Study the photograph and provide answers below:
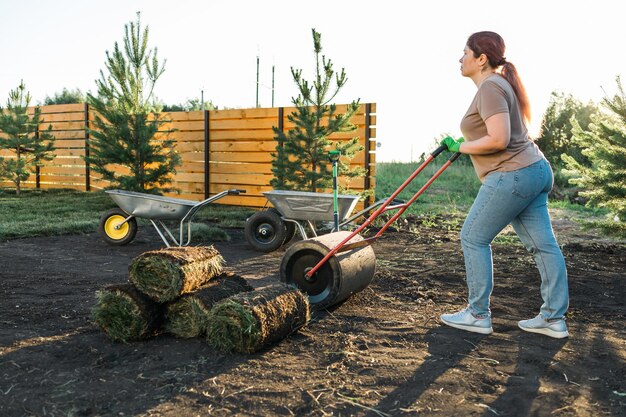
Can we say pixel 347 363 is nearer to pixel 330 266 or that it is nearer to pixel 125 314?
pixel 330 266

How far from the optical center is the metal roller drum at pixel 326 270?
140 inches

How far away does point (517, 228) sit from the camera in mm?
3115

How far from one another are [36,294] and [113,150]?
632 centimetres

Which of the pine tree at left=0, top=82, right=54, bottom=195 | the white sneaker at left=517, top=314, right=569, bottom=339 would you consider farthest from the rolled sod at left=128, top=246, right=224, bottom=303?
the pine tree at left=0, top=82, right=54, bottom=195

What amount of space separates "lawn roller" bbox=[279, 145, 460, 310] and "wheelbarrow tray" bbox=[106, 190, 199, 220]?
238cm

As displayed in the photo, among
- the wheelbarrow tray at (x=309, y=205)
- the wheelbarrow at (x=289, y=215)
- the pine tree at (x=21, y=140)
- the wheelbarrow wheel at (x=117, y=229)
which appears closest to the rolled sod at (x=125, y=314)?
the wheelbarrow at (x=289, y=215)

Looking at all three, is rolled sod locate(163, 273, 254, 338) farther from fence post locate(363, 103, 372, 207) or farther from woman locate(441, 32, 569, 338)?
fence post locate(363, 103, 372, 207)

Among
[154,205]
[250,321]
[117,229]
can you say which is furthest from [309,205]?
[250,321]

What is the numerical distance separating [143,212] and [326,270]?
293 cm

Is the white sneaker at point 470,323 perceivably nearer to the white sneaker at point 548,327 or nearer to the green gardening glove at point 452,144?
the white sneaker at point 548,327

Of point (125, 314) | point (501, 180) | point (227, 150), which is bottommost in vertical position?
point (125, 314)

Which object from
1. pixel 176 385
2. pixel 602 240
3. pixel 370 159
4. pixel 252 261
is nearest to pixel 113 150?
pixel 370 159

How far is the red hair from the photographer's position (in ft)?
9.63

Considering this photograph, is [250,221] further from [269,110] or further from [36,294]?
[269,110]
